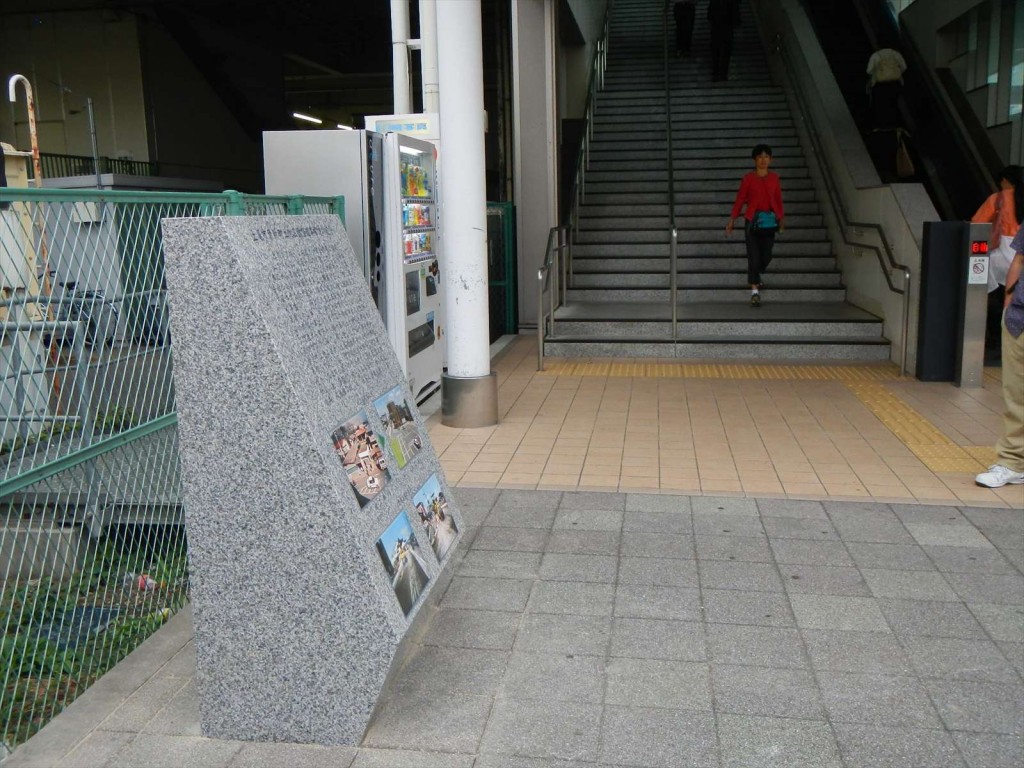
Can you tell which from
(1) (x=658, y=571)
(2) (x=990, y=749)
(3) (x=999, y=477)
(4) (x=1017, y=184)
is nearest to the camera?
(2) (x=990, y=749)

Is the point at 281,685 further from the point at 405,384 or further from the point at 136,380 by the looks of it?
the point at 136,380

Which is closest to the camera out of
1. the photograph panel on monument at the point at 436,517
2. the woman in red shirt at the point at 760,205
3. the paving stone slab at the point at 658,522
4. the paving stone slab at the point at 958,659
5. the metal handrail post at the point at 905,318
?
the paving stone slab at the point at 958,659

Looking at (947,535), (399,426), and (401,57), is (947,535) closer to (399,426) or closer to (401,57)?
(399,426)

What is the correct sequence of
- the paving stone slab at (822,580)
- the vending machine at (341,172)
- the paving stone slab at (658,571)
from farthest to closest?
the vending machine at (341,172), the paving stone slab at (658,571), the paving stone slab at (822,580)

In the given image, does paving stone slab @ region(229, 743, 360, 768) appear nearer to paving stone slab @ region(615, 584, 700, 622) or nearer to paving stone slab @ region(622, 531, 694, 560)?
paving stone slab @ region(615, 584, 700, 622)

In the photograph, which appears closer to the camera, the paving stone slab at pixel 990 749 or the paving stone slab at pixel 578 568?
the paving stone slab at pixel 990 749

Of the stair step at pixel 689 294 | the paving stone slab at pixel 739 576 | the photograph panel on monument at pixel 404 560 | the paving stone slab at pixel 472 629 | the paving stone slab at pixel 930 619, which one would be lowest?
the paving stone slab at pixel 930 619

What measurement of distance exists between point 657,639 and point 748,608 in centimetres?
47

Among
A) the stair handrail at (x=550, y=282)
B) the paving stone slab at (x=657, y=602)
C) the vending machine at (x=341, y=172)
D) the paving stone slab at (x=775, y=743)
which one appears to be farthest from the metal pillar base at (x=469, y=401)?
the paving stone slab at (x=775, y=743)

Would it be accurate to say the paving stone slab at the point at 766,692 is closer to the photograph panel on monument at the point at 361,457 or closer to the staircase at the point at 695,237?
the photograph panel on monument at the point at 361,457

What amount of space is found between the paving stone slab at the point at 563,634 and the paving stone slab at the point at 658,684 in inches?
5.8

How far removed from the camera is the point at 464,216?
6539 millimetres

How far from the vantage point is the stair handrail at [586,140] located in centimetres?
1202

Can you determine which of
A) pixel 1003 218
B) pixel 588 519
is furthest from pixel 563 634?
pixel 1003 218
